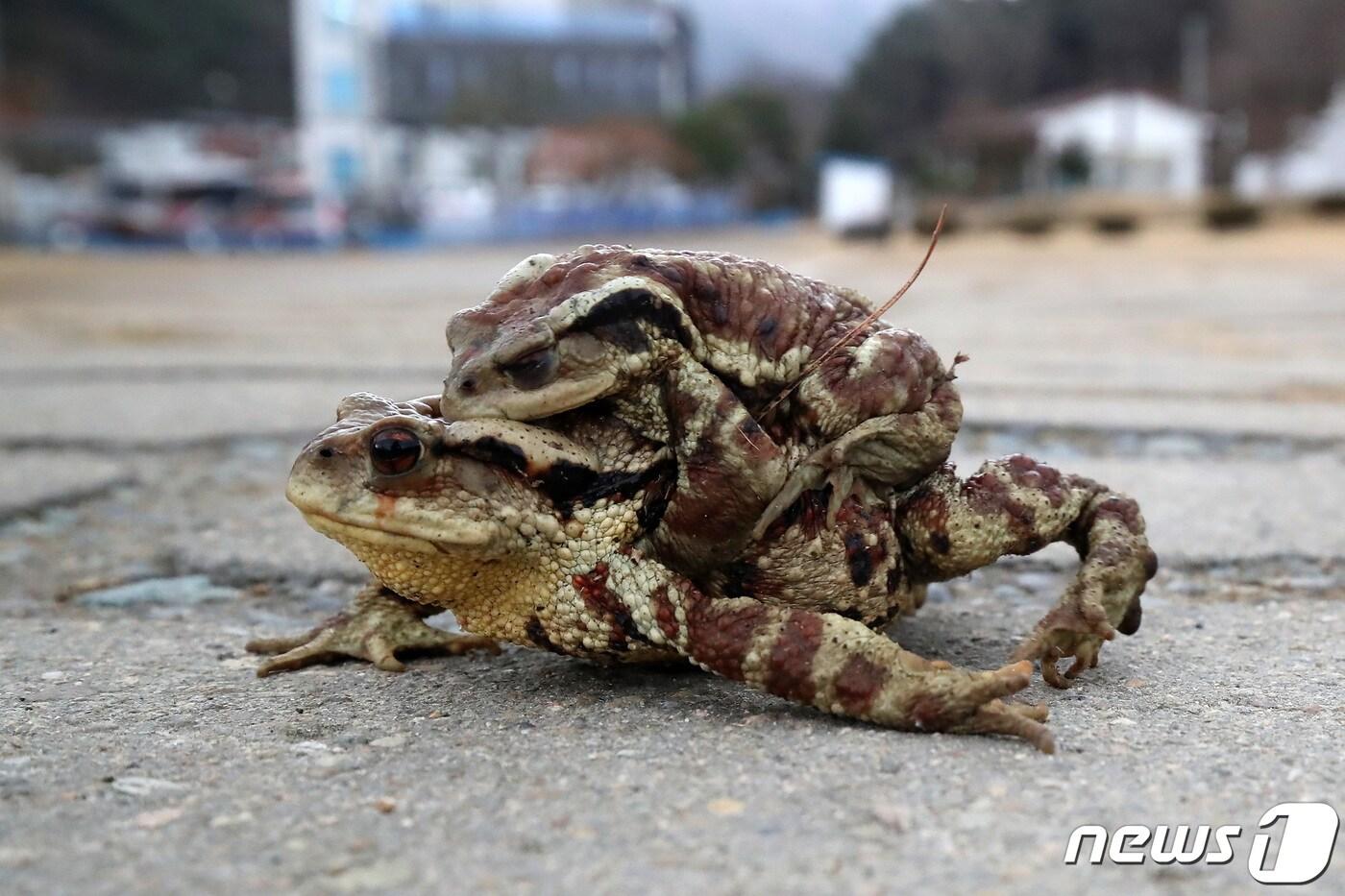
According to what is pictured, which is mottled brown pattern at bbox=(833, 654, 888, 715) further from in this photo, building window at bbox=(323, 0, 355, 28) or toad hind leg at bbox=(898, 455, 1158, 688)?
building window at bbox=(323, 0, 355, 28)

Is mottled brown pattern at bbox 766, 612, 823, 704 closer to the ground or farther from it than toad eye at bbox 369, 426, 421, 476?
closer to the ground

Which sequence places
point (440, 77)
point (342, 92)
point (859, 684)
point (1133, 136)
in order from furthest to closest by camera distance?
point (440, 77) → point (1133, 136) → point (342, 92) → point (859, 684)

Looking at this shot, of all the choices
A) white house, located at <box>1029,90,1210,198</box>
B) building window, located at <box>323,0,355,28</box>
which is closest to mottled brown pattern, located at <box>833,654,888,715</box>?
white house, located at <box>1029,90,1210,198</box>

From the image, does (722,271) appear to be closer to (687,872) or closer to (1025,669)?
(1025,669)

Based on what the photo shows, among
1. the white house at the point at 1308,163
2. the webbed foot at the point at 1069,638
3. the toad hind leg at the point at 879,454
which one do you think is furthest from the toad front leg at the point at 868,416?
the white house at the point at 1308,163

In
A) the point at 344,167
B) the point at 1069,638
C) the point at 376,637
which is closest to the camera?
the point at 1069,638

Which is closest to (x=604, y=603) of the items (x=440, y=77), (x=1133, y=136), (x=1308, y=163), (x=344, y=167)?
(x=344, y=167)

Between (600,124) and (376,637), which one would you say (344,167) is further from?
(376,637)

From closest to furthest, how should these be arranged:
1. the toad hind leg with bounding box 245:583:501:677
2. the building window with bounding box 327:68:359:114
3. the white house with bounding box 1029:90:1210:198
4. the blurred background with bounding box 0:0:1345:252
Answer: the toad hind leg with bounding box 245:583:501:677
the blurred background with bounding box 0:0:1345:252
the building window with bounding box 327:68:359:114
the white house with bounding box 1029:90:1210:198
